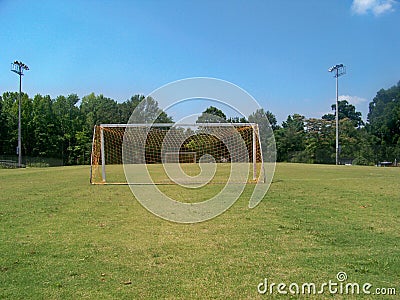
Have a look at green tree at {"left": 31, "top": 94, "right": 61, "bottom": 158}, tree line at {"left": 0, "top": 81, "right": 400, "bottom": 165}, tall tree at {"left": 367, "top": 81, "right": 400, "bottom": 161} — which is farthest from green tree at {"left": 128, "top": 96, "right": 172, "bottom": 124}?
tall tree at {"left": 367, "top": 81, "right": 400, "bottom": 161}

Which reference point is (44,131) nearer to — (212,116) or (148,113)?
(212,116)

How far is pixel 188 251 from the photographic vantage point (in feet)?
15.3

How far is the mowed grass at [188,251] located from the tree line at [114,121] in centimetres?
4288

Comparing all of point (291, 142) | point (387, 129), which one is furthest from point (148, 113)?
point (387, 129)

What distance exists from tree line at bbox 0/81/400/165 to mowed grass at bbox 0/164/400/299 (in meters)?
42.9

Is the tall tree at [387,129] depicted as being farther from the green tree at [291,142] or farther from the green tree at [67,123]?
the green tree at [67,123]

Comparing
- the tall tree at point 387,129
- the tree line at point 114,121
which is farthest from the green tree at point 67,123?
the tall tree at point 387,129

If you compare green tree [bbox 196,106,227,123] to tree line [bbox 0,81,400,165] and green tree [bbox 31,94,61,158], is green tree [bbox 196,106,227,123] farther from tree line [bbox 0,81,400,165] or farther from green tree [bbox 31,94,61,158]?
green tree [bbox 31,94,61,158]

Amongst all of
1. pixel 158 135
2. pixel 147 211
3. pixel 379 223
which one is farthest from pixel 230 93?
pixel 158 135

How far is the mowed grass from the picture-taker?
3.44 metres

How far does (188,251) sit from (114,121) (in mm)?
53907

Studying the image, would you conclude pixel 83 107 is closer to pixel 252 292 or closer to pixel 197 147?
pixel 197 147

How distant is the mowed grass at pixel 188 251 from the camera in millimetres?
3441

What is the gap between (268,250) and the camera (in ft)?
15.2
